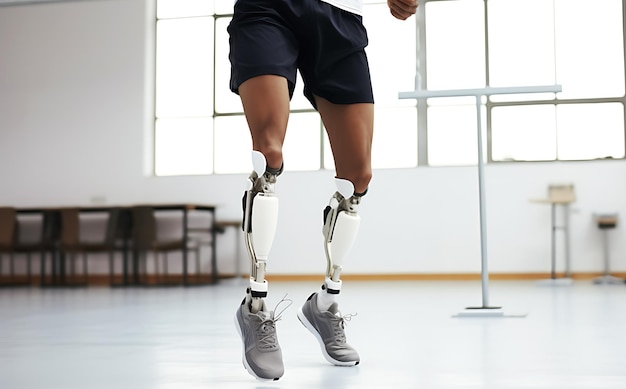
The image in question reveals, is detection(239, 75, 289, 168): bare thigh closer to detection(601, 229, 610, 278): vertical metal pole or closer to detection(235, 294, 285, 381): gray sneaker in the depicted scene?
detection(235, 294, 285, 381): gray sneaker

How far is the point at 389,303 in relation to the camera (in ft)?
14.9

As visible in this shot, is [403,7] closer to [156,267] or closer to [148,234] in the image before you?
[148,234]

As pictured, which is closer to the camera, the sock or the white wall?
the sock

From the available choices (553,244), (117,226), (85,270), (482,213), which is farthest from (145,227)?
(482,213)

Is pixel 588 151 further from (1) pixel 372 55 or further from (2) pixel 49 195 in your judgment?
(2) pixel 49 195

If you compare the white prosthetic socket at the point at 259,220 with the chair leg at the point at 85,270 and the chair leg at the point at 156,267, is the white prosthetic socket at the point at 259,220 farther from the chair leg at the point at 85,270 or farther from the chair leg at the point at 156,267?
the chair leg at the point at 85,270

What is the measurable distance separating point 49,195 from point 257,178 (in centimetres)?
748

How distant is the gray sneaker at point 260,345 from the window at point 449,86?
20.1ft

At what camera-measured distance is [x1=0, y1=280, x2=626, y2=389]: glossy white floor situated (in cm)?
170

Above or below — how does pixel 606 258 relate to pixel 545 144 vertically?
below

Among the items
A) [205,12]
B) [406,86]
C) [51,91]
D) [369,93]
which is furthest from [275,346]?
[51,91]

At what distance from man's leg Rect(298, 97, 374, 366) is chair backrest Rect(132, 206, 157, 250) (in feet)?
18.6

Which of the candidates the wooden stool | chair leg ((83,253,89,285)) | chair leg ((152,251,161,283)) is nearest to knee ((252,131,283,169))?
the wooden stool

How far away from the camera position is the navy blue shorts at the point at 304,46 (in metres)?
1.78
